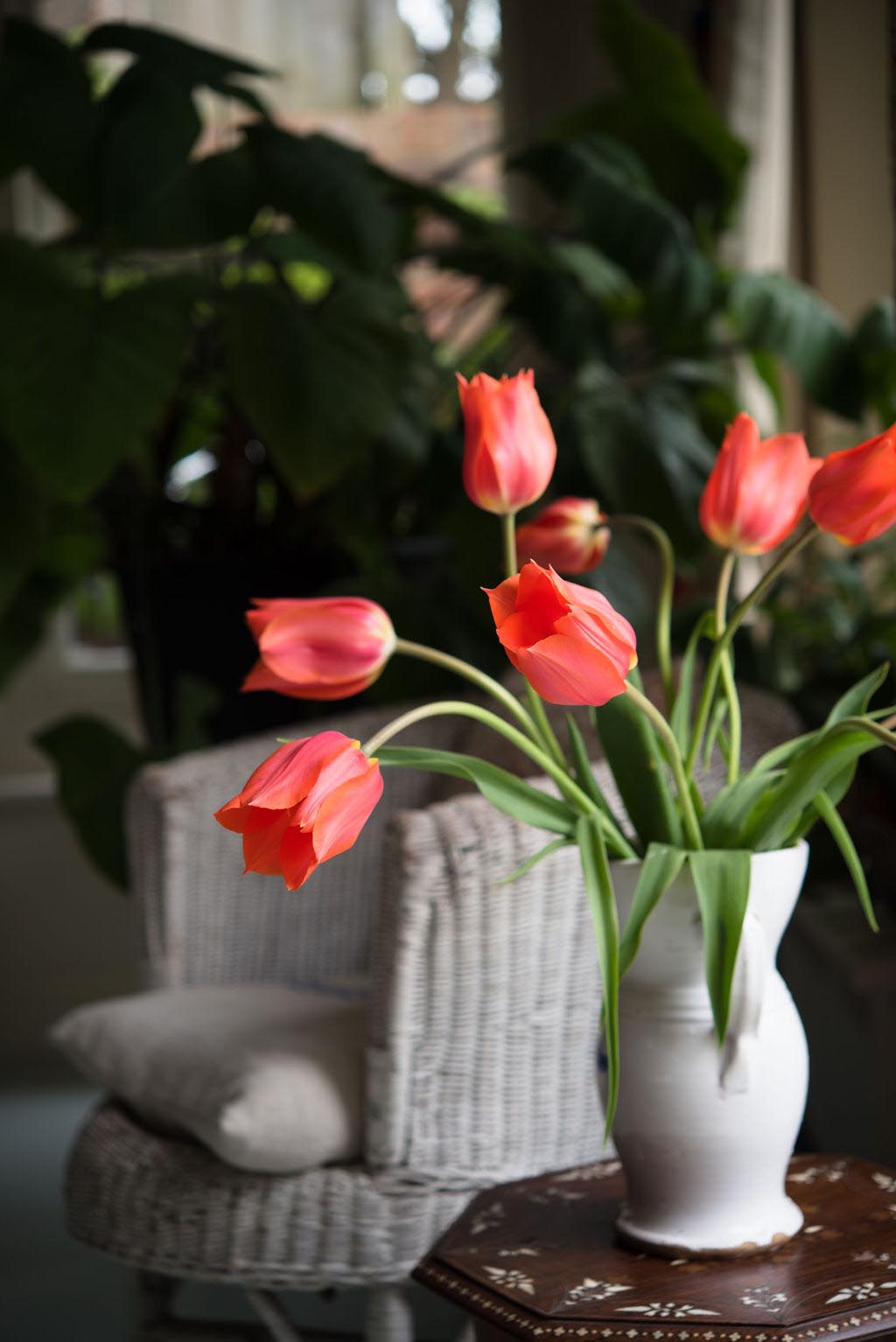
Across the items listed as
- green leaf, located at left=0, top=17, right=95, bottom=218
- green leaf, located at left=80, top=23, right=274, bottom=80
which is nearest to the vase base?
green leaf, located at left=0, top=17, right=95, bottom=218

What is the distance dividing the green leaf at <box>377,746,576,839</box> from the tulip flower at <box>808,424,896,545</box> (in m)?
0.22

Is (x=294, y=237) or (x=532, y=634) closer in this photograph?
(x=532, y=634)

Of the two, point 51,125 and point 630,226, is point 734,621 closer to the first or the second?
point 630,226

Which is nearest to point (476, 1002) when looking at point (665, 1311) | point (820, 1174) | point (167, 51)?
point (820, 1174)

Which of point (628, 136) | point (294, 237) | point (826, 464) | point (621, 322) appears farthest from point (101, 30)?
point (826, 464)

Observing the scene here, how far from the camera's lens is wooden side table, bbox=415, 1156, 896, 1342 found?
76 centimetres

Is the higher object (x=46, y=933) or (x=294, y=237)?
(x=294, y=237)

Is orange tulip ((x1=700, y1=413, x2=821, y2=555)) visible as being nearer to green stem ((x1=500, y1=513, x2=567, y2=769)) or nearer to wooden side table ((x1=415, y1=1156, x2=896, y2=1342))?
green stem ((x1=500, y1=513, x2=567, y2=769))

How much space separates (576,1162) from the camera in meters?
1.30

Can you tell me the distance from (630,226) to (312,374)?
477 millimetres

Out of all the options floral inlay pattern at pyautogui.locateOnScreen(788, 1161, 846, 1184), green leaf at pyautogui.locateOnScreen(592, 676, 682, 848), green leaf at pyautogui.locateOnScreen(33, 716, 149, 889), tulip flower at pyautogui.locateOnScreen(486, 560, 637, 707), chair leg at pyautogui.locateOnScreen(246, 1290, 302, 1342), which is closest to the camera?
tulip flower at pyautogui.locateOnScreen(486, 560, 637, 707)

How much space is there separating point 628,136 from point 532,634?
174 cm

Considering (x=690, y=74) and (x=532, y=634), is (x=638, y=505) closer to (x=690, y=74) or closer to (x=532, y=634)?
(x=690, y=74)

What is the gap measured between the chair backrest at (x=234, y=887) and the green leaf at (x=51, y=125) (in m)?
0.74
